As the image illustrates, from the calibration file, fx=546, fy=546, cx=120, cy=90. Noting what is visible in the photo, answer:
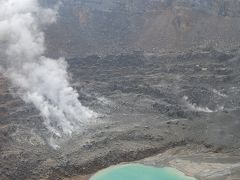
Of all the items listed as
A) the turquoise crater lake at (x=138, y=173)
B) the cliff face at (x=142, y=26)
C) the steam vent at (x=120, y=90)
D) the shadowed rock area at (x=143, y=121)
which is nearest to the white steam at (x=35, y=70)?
the steam vent at (x=120, y=90)

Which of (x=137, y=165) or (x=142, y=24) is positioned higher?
(x=142, y=24)

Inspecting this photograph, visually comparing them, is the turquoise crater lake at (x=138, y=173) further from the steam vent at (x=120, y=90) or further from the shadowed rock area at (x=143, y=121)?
the shadowed rock area at (x=143, y=121)

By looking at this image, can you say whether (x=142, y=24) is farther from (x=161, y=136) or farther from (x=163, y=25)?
(x=161, y=136)

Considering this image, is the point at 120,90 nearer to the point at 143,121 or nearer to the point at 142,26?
the point at 143,121

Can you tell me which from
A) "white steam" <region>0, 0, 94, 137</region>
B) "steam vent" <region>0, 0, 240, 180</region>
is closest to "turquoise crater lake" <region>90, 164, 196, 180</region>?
"steam vent" <region>0, 0, 240, 180</region>

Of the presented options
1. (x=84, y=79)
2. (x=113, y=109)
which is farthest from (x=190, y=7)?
(x=113, y=109)
